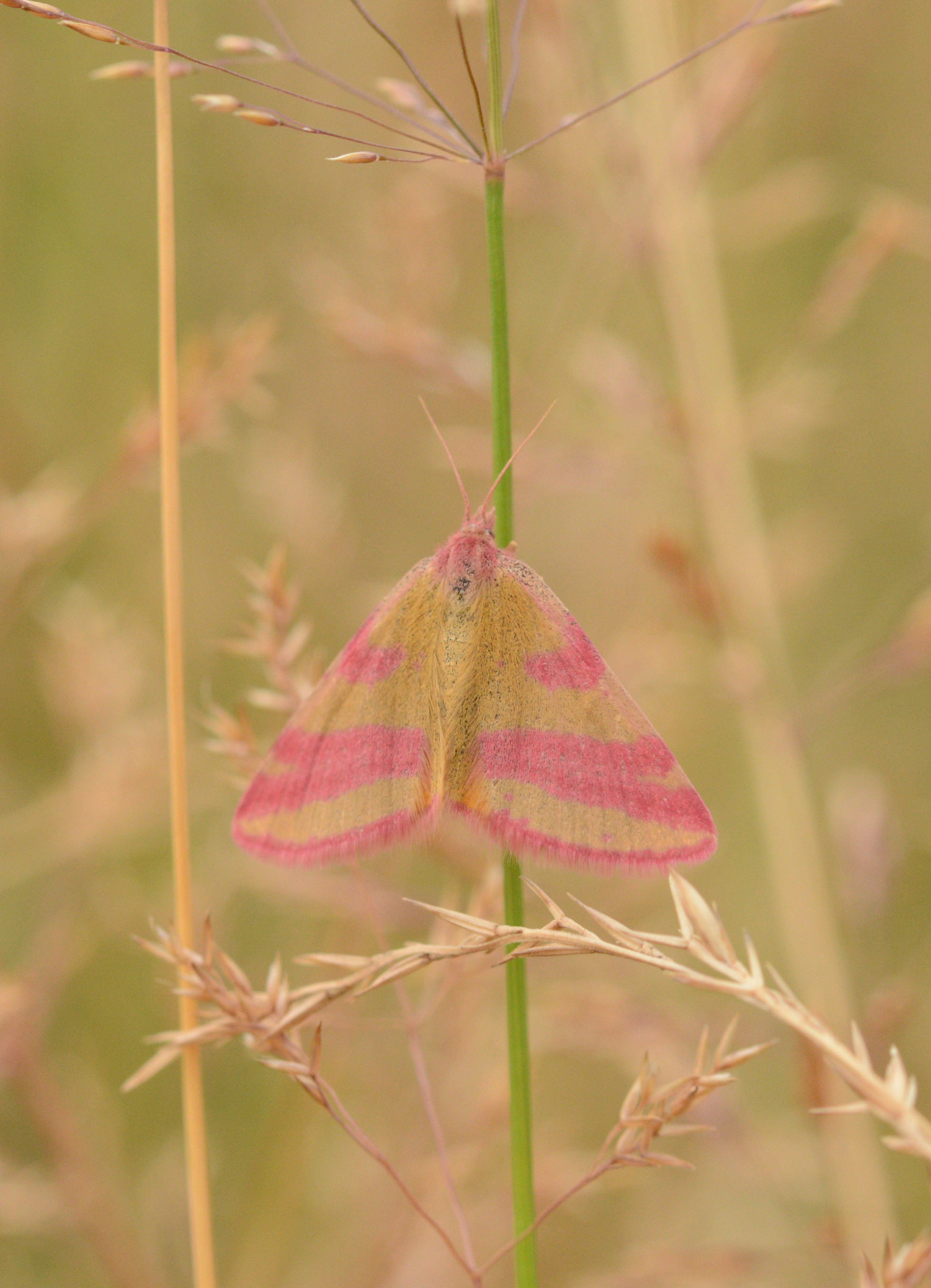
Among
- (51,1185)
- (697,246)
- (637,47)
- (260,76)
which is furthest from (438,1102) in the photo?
(260,76)

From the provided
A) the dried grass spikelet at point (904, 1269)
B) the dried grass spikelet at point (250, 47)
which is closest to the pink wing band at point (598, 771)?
the dried grass spikelet at point (904, 1269)

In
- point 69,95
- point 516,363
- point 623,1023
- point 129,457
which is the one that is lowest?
point 623,1023

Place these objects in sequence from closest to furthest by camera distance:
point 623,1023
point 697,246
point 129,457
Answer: point 129,457 < point 623,1023 < point 697,246

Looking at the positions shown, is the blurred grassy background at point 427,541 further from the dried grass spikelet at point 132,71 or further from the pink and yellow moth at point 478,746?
the dried grass spikelet at point 132,71

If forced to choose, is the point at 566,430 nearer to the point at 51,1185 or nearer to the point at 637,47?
the point at 637,47

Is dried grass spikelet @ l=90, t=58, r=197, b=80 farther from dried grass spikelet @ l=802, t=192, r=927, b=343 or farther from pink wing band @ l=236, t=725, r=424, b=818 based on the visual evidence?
dried grass spikelet @ l=802, t=192, r=927, b=343

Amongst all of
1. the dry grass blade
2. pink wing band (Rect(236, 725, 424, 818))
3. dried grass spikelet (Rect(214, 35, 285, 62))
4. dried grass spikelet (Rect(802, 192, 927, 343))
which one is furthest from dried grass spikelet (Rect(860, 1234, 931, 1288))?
dried grass spikelet (Rect(802, 192, 927, 343))

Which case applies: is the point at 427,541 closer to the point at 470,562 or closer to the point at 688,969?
the point at 470,562
